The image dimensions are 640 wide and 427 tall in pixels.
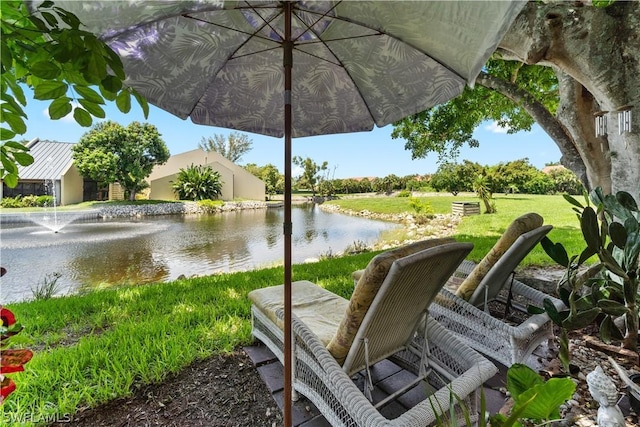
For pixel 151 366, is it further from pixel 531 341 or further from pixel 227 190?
pixel 227 190

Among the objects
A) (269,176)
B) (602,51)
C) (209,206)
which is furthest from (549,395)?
(269,176)

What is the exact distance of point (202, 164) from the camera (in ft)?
80.9

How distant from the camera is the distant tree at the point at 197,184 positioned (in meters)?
22.0

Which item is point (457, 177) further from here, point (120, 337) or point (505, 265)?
point (120, 337)

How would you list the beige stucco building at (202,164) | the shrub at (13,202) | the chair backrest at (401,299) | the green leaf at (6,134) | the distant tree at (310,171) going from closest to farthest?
1. the green leaf at (6,134)
2. the chair backrest at (401,299)
3. the shrub at (13,202)
4. the beige stucco building at (202,164)
5. the distant tree at (310,171)

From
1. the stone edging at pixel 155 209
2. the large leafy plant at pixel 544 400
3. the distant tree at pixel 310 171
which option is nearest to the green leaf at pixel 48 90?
the large leafy plant at pixel 544 400

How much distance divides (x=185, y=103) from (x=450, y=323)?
2.42 meters

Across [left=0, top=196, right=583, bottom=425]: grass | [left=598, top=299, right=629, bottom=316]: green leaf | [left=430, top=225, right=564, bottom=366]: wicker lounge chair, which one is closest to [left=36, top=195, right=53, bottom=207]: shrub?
[left=0, top=196, right=583, bottom=425]: grass

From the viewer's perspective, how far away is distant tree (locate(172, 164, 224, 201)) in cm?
2203

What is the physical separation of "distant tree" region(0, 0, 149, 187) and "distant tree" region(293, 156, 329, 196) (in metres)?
31.3

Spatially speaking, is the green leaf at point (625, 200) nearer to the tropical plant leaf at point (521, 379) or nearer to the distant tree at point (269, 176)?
the tropical plant leaf at point (521, 379)

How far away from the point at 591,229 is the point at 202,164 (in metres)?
26.1

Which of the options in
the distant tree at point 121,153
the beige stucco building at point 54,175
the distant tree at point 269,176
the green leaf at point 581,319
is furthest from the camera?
the distant tree at point 269,176

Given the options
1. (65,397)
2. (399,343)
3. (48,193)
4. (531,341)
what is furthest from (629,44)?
(48,193)
